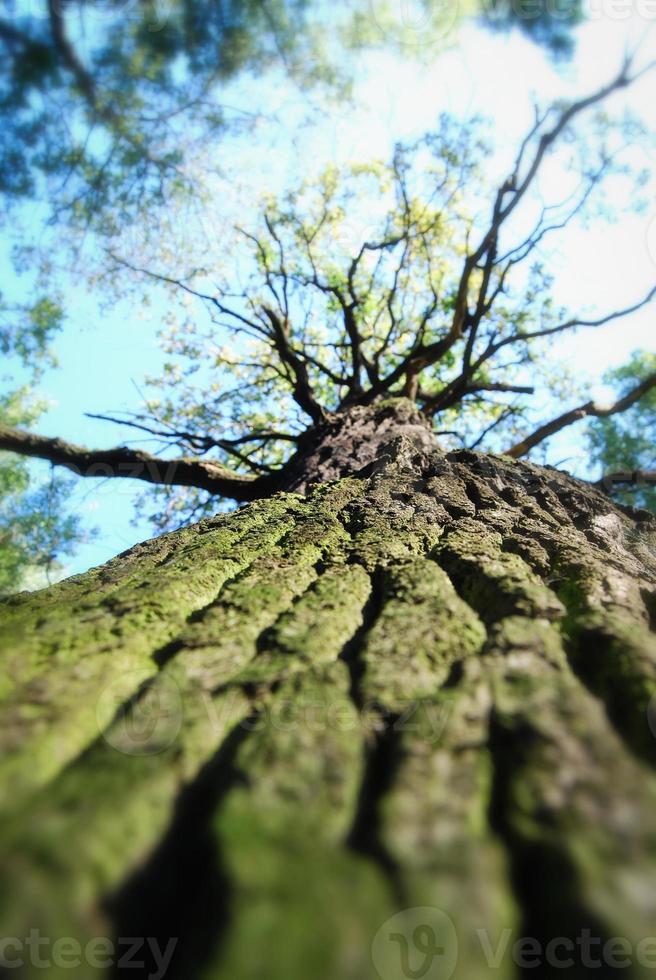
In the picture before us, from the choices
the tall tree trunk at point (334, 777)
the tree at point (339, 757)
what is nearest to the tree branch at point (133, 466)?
the tree at point (339, 757)

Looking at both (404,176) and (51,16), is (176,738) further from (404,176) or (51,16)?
(404,176)

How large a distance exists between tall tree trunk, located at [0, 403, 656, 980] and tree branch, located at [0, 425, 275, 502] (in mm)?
3516

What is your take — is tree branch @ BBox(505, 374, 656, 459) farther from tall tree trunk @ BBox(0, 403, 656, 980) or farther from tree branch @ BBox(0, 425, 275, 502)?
tall tree trunk @ BBox(0, 403, 656, 980)

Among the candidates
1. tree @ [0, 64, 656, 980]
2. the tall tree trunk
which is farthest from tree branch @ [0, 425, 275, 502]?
the tall tree trunk

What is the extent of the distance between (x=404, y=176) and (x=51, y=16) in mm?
5364

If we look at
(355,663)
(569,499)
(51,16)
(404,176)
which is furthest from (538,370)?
(355,663)

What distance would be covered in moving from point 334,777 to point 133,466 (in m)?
4.66

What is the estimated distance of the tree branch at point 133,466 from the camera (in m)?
4.82

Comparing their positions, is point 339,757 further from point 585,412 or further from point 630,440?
point 630,440

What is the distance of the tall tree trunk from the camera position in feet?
2.06

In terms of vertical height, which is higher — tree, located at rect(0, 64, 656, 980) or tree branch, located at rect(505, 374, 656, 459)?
tree branch, located at rect(505, 374, 656, 459)

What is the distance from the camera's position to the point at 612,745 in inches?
34.2

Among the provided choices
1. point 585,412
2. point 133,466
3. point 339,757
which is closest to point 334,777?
point 339,757

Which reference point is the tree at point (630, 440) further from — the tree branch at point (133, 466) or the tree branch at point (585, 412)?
the tree branch at point (133, 466)
